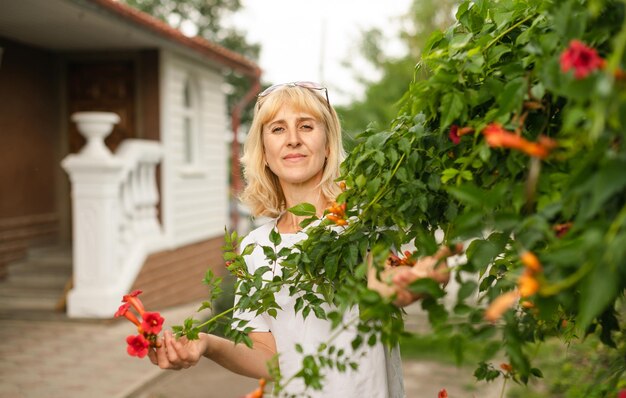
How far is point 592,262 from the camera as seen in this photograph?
872mm

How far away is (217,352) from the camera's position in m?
2.21

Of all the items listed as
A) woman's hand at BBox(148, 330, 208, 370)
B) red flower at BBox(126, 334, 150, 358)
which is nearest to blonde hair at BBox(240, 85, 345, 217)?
woman's hand at BBox(148, 330, 208, 370)

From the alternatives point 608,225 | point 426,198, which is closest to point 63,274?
point 426,198

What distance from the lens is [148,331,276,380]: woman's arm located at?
77.3 inches

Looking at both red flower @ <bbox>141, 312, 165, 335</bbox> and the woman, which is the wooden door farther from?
red flower @ <bbox>141, 312, 165, 335</bbox>

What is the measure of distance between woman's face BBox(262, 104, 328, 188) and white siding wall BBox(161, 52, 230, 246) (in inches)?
323

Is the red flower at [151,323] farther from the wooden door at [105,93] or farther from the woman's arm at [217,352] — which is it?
the wooden door at [105,93]

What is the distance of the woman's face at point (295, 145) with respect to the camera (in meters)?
2.40

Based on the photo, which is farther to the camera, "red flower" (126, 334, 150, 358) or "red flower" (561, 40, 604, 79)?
"red flower" (126, 334, 150, 358)

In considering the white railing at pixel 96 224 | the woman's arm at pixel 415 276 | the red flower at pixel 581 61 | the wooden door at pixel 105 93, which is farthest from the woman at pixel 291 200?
the wooden door at pixel 105 93

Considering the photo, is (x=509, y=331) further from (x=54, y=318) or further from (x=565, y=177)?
(x=54, y=318)

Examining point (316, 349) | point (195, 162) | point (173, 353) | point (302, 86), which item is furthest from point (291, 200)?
point (195, 162)

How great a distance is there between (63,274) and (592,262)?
915 centimetres

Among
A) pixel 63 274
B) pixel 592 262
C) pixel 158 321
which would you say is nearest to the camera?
pixel 592 262
